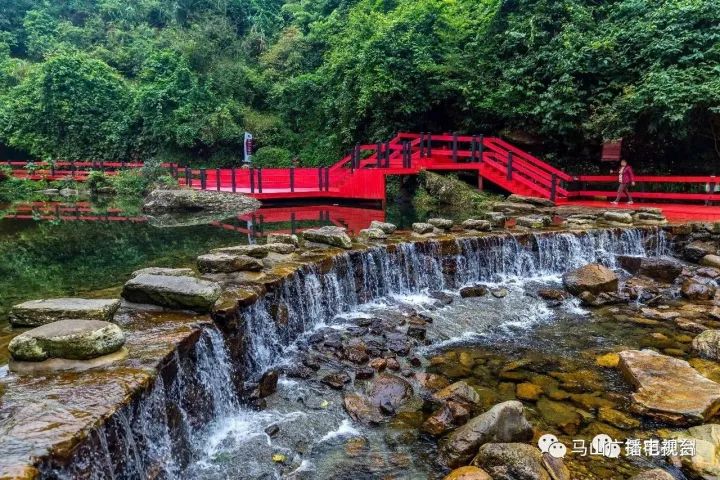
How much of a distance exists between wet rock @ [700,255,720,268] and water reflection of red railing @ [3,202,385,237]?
7.66m

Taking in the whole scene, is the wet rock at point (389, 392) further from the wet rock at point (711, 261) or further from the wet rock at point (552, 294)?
the wet rock at point (711, 261)

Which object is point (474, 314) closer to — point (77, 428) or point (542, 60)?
point (77, 428)

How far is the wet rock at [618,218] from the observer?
11609mm

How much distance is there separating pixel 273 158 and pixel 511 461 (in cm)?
2247

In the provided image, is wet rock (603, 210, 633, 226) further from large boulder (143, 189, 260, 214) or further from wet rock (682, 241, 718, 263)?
large boulder (143, 189, 260, 214)

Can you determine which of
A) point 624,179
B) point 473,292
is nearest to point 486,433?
point 473,292

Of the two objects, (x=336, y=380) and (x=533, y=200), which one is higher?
(x=533, y=200)

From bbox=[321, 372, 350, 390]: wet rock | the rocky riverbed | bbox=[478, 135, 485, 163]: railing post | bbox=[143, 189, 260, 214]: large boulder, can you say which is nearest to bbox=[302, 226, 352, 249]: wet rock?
the rocky riverbed

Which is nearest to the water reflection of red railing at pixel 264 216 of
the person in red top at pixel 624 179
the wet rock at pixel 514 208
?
the wet rock at pixel 514 208

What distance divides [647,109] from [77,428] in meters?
14.8

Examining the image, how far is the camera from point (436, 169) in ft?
58.2

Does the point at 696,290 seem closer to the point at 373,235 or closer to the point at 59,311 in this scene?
the point at 373,235

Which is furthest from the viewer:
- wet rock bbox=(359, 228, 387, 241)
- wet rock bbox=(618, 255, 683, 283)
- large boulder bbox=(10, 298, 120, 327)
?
wet rock bbox=(359, 228, 387, 241)

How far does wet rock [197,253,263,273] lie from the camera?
7109mm
